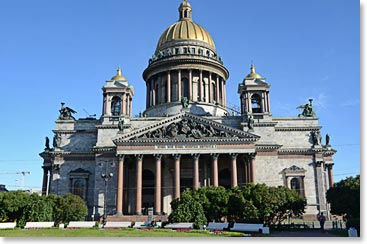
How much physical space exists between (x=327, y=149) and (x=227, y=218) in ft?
83.2

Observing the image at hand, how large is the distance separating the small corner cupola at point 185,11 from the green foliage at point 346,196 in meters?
49.5

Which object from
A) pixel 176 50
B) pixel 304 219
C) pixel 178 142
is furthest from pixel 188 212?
pixel 176 50

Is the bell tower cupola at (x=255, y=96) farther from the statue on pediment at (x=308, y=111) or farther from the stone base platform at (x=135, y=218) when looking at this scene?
the stone base platform at (x=135, y=218)

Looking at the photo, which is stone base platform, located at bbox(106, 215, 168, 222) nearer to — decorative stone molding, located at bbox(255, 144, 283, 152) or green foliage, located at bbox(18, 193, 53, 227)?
green foliage, located at bbox(18, 193, 53, 227)

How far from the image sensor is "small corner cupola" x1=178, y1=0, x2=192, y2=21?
2987 inches

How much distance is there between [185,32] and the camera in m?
71.2

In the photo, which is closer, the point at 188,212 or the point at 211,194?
the point at 188,212

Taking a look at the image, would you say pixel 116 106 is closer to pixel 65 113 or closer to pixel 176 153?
pixel 65 113

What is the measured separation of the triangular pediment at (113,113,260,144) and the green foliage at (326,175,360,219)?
16.1 metres

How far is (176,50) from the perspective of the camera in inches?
2734

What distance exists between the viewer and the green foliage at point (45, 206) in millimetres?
38219

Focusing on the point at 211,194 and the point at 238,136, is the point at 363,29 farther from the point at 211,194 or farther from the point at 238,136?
the point at 238,136

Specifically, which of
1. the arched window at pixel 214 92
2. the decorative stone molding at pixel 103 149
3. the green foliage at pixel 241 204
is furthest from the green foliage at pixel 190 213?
the arched window at pixel 214 92

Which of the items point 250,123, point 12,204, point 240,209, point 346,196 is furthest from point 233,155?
point 12,204
